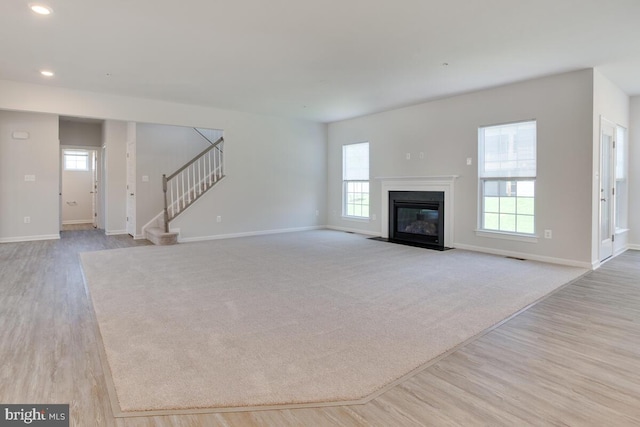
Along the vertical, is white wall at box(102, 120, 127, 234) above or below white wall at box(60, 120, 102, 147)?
below

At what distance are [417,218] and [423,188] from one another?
59 centimetres

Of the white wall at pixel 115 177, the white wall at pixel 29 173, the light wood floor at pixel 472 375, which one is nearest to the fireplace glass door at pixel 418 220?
the light wood floor at pixel 472 375

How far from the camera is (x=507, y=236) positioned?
219 inches

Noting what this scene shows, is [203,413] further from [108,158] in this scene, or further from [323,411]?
[108,158]

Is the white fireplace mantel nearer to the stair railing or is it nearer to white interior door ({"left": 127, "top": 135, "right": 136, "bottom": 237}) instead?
the stair railing

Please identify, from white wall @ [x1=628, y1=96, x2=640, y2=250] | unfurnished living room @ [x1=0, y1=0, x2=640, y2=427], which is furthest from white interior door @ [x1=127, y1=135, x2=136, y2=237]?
white wall @ [x1=628, y1=96, x2=640, y2=250]

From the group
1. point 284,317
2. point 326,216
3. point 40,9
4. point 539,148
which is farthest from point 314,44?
point 326,216

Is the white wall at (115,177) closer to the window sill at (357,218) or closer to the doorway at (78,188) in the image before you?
the doorway at (78,188)

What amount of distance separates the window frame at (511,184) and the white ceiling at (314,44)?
2.92 ft

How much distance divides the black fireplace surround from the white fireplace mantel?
76 mm

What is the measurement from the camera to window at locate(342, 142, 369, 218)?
8.06m

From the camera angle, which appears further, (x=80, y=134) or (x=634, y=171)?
(x=80, y=134)

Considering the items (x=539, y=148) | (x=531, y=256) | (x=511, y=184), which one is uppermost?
(x=539, y=148)

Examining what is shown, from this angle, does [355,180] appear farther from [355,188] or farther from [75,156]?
[75,156]
